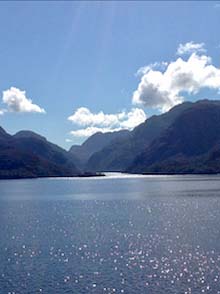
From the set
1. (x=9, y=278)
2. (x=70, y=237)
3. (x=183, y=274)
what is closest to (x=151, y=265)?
(x=183, y=274)

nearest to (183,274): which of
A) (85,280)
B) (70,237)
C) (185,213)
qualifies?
(85,280)

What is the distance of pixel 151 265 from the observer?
3319 inches

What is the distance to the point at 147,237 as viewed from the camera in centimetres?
11612

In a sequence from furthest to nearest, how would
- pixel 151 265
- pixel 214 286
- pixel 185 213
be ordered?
pixel 185 213
pixel 151 265
pixel 214 286

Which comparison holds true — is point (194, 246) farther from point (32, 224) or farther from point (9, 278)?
point (32, 224)

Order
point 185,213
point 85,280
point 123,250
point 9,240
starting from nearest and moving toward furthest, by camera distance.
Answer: point 85,280
point 123,250
point 9,240
point 185,213

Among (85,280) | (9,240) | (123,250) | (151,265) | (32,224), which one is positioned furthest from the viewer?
(32,224)

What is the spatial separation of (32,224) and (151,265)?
236 ft

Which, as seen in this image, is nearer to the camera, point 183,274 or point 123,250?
point 183,274

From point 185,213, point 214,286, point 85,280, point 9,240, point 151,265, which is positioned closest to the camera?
point 214,286

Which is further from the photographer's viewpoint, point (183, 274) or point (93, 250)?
point (93, 250)

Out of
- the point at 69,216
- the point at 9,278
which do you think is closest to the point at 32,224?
the point at 69,216

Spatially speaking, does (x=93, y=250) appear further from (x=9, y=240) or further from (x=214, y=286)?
(x=214, y=286)

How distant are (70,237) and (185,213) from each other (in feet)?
208
